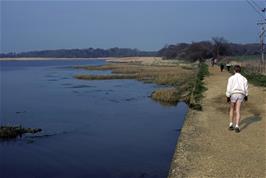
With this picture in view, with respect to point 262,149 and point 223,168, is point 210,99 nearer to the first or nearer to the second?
point 262,149

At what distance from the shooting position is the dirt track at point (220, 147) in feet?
25.1

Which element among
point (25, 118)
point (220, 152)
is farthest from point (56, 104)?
point (220, 152)

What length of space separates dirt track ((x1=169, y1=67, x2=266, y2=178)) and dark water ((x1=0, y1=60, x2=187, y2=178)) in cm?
133

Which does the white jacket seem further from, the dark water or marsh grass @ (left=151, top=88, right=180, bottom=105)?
marsh grass @ (left=151, top=88, right=180, bottom=105)

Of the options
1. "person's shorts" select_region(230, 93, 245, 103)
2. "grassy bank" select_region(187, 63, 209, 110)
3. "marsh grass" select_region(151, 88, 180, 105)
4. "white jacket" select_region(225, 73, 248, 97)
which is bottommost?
"marsh grass" select_region(151, 88, 180, 105)

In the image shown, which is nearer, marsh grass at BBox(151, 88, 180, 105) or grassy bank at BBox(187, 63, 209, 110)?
grassy bank at BBox(187, 63, 209, 110)

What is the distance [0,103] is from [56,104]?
4112 mm

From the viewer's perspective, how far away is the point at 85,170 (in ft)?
38.3

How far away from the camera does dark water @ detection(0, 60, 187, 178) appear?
11.8 m

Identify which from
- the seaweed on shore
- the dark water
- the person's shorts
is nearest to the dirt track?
the person's shorts

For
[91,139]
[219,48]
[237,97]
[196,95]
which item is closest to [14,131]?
[91,139]

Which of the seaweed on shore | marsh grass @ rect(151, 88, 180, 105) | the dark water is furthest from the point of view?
marsh grass @ rect(151, 88, 180, 105)

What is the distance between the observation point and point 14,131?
56.6ft

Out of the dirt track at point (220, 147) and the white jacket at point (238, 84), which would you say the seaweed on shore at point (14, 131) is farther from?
the white jacket at point (238, 84)
